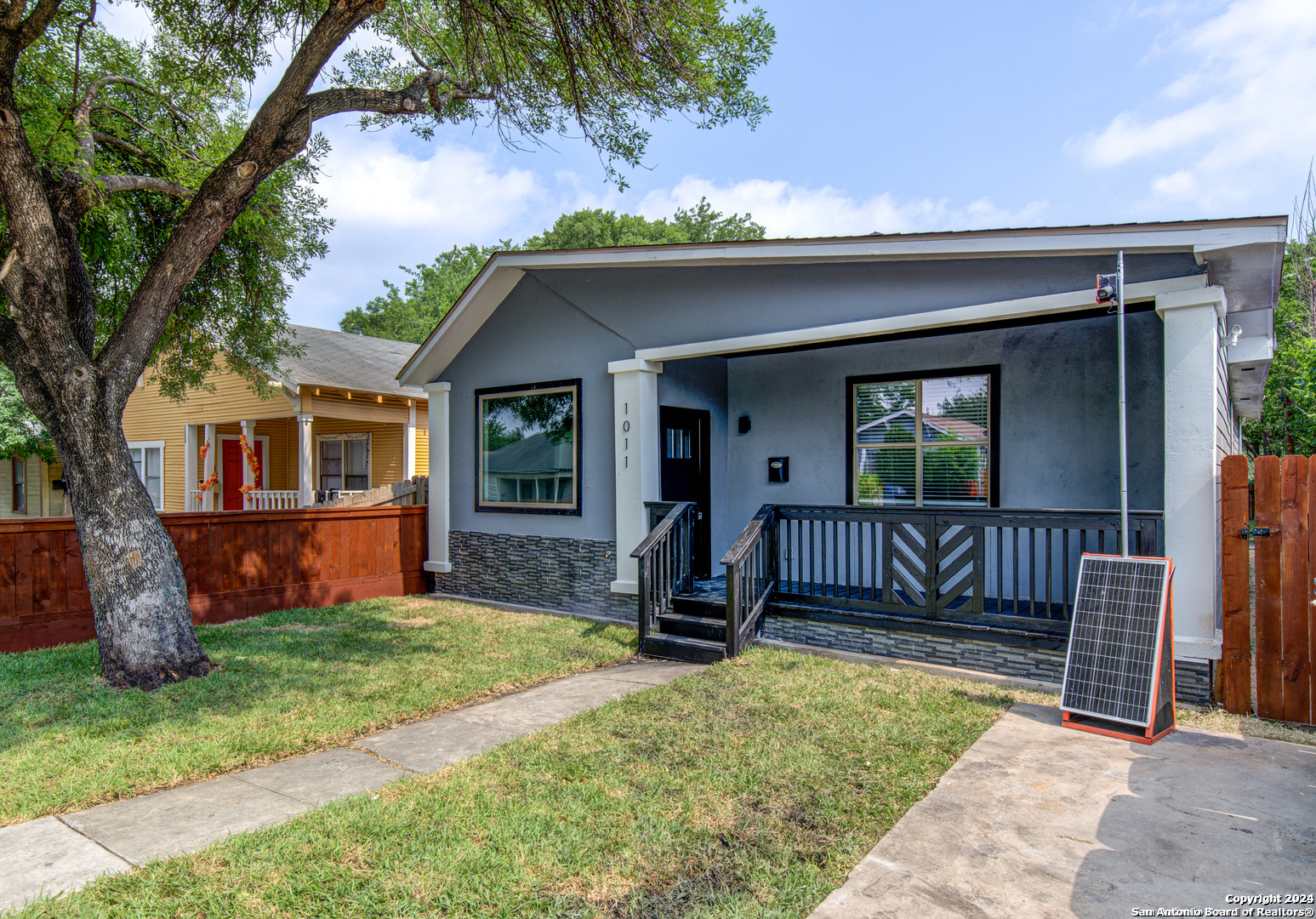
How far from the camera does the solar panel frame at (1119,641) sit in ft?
13.3

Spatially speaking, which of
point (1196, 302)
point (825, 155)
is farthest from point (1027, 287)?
point (825, 155)

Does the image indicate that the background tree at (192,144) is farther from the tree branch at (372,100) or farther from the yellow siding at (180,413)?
the yellow siding at (180,413)

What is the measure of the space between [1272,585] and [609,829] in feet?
14.0

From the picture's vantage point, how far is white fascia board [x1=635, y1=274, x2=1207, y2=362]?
469 centimetres

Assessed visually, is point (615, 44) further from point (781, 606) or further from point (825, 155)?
point (825, 155)

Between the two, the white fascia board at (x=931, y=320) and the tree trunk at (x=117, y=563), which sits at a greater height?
the white fascia board at (x=931, y=320)

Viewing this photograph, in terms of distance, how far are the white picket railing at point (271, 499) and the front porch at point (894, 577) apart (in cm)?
954

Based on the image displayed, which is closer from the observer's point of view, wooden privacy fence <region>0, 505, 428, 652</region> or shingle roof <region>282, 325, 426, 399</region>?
wooden privacy fence <region>0, 505, 428, 652</region>

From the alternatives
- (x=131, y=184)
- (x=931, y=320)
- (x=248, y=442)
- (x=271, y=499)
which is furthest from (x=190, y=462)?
Answer: (x=931, y=320)

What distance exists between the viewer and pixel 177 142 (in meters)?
7.58

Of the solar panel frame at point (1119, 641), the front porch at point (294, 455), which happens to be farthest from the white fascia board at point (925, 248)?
the front porch at point (294, 455)

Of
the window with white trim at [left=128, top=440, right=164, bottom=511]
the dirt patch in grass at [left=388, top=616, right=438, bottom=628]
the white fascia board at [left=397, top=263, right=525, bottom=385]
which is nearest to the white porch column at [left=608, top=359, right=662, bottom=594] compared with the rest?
the white fascia board at [left=397, top=263, right=525, bottom=385]

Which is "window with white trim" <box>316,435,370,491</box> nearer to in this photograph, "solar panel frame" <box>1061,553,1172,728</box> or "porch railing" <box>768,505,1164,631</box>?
"porch railing" <box>768,505,1164,631</box>

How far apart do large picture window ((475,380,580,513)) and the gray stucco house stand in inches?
1.4
